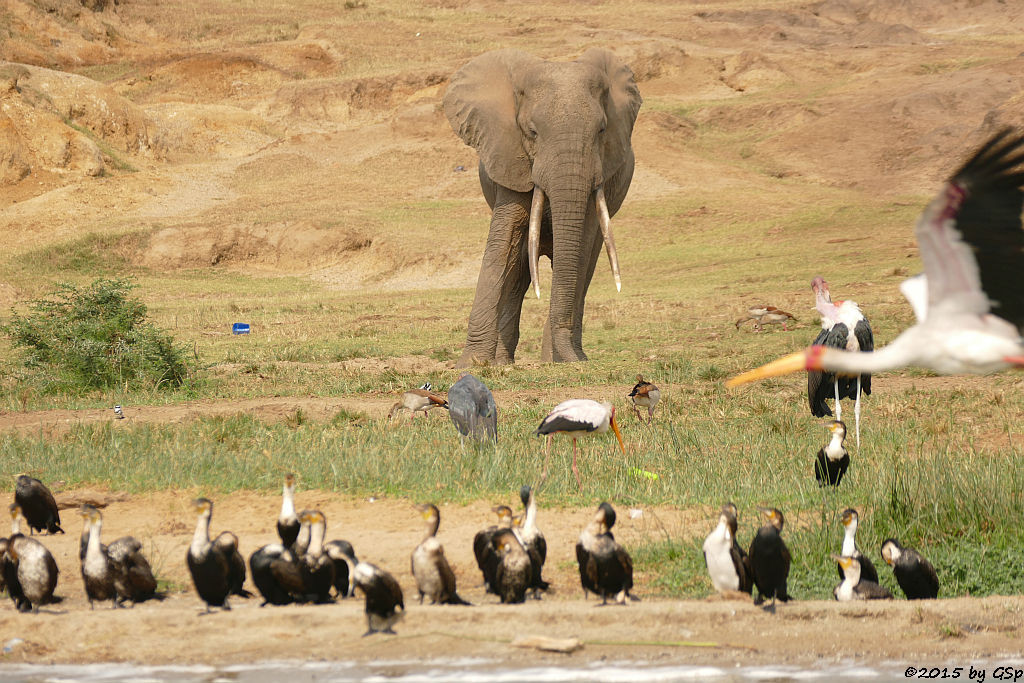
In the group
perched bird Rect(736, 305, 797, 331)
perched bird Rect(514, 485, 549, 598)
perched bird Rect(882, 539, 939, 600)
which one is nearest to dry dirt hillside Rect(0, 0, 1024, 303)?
perched bird Rect(736, 305, 797, 331)

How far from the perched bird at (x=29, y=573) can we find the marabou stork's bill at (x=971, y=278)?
414 centimetres

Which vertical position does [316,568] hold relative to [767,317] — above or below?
below

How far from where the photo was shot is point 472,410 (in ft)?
33.4

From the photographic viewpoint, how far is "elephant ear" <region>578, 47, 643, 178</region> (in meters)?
16.4

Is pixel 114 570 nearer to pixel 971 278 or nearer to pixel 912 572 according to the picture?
pixel 912 572

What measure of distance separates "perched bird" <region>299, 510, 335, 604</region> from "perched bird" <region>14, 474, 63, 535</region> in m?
2.53

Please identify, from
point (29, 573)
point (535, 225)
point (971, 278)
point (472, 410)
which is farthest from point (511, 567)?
point (535, 225)

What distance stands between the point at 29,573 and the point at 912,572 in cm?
497

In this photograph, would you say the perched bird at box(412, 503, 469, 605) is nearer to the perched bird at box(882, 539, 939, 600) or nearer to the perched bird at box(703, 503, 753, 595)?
the perched bird at box(703, 503, 753, 595)

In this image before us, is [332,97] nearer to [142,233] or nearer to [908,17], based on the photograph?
[142,233]

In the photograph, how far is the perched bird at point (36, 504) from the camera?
8273 mm

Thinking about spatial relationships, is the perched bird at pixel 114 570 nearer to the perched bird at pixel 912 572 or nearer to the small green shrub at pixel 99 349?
the perched bird at pixel 912 572

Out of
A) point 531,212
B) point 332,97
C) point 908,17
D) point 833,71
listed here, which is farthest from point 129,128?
point 908,17

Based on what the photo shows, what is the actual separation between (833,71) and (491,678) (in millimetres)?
53259
